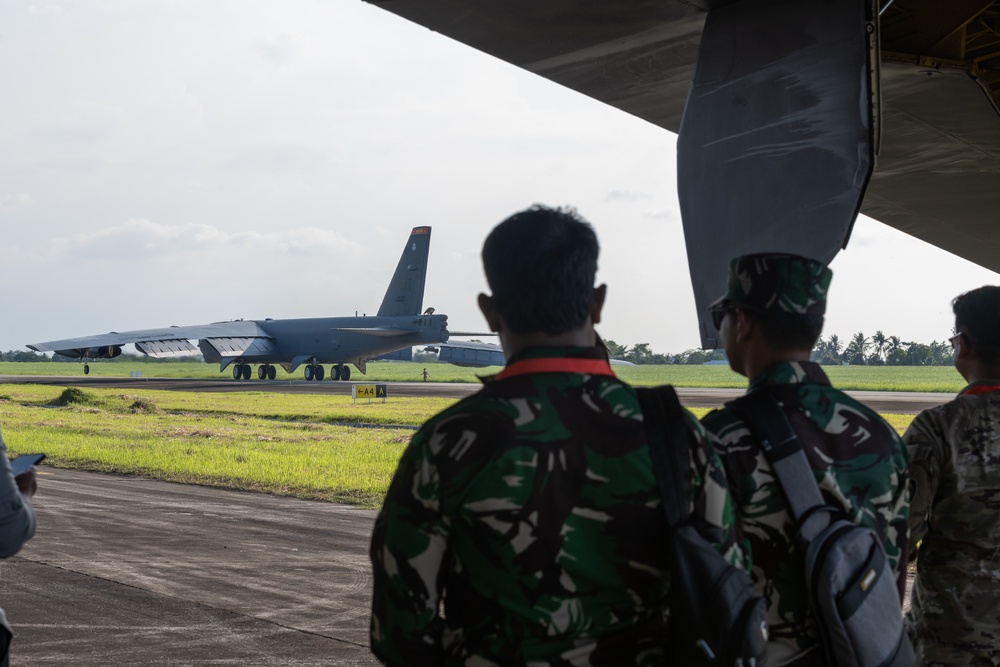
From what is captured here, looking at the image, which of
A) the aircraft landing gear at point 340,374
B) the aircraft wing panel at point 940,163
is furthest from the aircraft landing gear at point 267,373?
the aircraft wing panel at point 940,163

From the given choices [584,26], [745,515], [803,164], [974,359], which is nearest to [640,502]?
[745,515]

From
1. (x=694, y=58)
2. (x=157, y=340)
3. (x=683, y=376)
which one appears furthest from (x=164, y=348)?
(x=694, y=58)

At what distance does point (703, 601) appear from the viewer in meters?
1.86

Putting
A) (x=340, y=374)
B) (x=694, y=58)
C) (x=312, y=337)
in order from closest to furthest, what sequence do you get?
(x=694, y=58)
(x=312, y=337)
(x=340, y=374)

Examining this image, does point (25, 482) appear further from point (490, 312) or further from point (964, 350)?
point (964, 350)

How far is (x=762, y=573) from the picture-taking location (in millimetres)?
2336

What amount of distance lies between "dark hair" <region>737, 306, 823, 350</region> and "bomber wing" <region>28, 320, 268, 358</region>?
161 ft

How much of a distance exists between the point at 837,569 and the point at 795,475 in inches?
9.0

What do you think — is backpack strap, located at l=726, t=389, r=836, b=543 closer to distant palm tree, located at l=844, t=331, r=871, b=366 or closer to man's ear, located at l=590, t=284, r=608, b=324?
man's ear, located at l=590, t=284, r=608, b=324

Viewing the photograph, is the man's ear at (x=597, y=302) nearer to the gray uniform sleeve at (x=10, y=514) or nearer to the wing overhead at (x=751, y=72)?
the gray uniform sleeve at (x=10, y=514)

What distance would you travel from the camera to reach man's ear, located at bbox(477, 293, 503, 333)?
213cm

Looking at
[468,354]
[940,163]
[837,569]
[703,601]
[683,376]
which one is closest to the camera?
[703,601]

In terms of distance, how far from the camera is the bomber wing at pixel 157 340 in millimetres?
47875

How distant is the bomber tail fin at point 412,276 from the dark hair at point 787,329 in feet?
164
